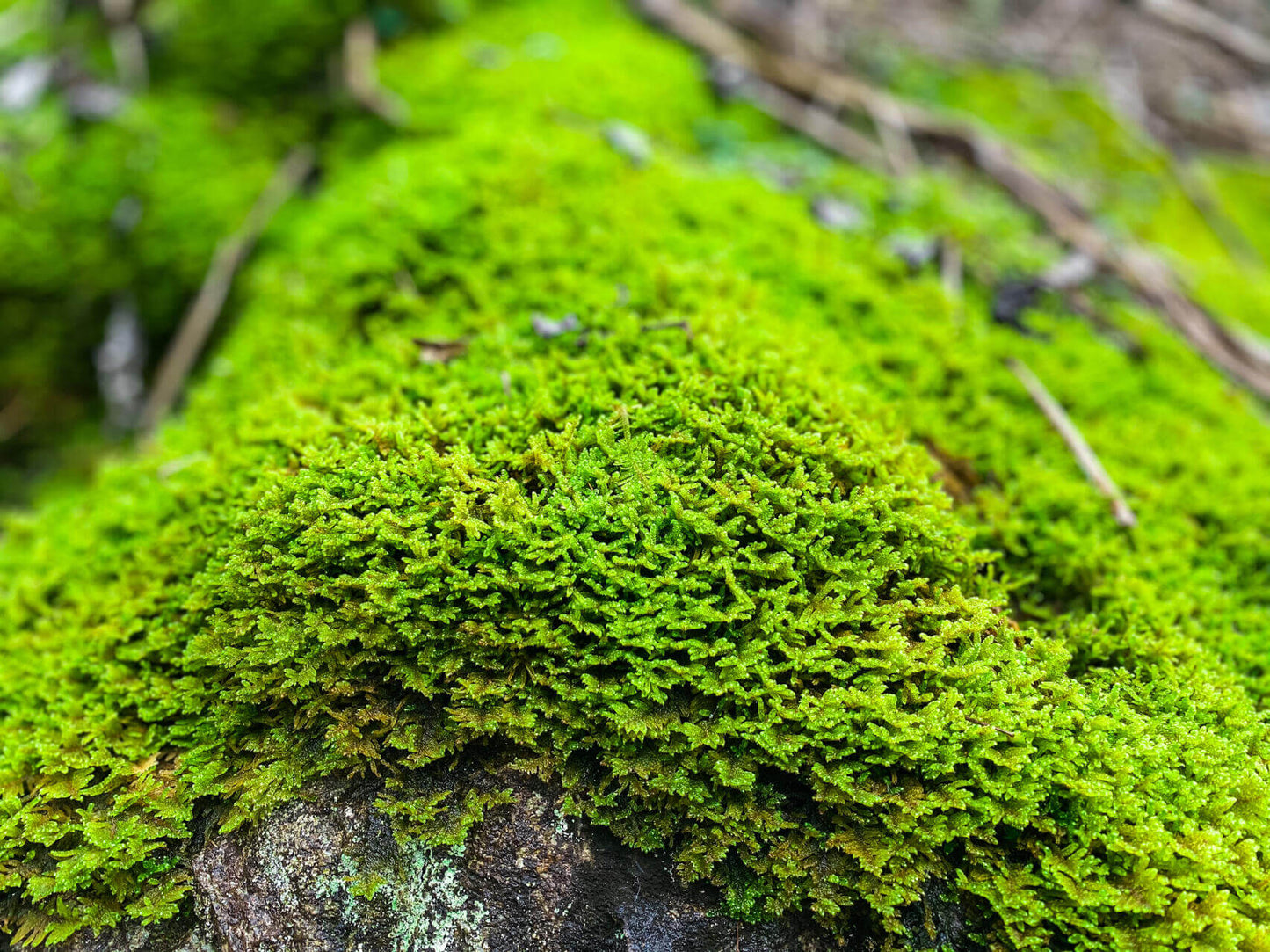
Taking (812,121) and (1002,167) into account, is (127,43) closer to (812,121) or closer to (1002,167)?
(812,121)

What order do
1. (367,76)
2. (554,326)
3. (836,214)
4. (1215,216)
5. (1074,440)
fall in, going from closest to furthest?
1. (554,326)
2. (1074,440)
3. (836,214)
4. (367,76)
5. (1215,216)

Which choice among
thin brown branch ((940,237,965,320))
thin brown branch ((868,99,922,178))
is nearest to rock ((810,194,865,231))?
thin brown branch ((940,237,965,320))

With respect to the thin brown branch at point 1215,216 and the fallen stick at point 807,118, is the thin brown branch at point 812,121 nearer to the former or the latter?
the fallen stick at point 807,118

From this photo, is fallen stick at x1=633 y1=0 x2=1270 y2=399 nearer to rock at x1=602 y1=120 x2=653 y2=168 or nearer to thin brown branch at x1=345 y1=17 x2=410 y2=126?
rock at x1=602 y1=120 x2=653 y2=168

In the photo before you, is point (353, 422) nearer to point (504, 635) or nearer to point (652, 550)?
point (504, 635)

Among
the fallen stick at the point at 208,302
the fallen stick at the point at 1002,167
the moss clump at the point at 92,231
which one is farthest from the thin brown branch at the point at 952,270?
the moss clump at the point at 92,231

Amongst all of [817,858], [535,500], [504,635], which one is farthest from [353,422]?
[817,858]

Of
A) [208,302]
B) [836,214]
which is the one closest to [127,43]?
[208,302]
